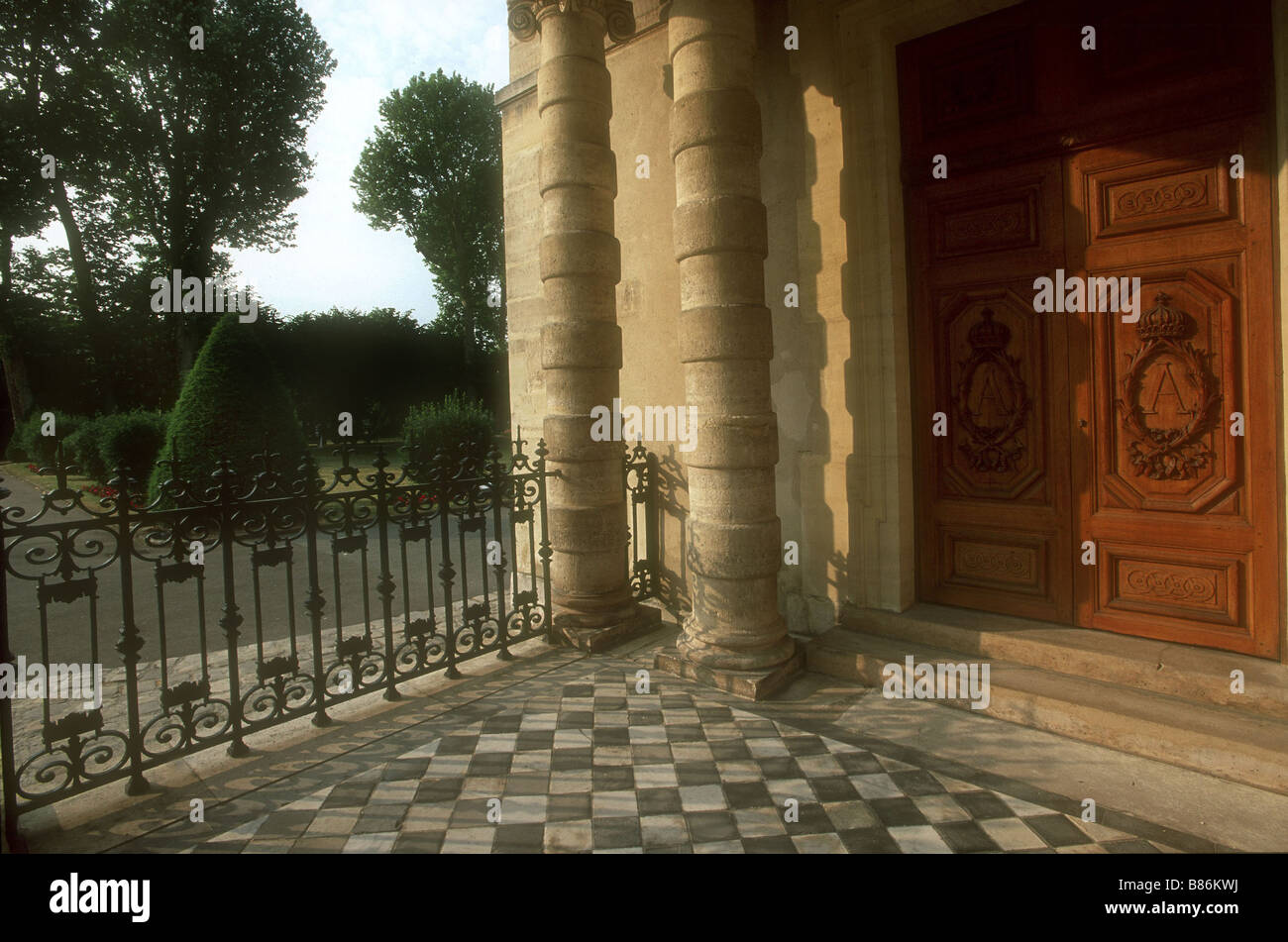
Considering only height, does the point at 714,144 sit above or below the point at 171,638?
above

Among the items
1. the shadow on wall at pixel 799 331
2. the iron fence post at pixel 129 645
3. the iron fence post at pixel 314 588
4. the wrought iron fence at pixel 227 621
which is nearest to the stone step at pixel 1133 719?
the shadow on wall at pixel 799 331

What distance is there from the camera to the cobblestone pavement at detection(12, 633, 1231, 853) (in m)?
2.79

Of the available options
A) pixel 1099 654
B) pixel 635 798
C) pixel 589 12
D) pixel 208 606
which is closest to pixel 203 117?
pixel 208 606

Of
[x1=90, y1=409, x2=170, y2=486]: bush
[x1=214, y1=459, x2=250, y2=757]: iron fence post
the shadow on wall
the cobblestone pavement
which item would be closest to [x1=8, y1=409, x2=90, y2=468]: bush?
[x1=90, y1=409, x2=170, y2=486]: bush

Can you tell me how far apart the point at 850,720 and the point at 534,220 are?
5378 mm

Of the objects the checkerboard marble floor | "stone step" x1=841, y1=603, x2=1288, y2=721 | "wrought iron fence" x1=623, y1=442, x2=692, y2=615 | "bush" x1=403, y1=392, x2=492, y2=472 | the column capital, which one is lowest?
the checkerboard marble floor

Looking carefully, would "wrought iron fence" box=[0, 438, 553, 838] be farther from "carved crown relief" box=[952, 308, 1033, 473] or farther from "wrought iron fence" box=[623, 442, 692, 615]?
"carved crown relief" box=[952, 308, 1033, 473]

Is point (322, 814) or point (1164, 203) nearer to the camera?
point (322, 814)

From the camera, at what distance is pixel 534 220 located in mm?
7062

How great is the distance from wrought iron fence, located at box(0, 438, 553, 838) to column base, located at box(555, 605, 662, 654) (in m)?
0.15

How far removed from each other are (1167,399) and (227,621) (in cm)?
515

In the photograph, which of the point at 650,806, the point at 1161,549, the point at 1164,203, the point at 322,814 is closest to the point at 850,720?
the point at 650,806

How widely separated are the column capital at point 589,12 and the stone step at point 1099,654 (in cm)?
461
